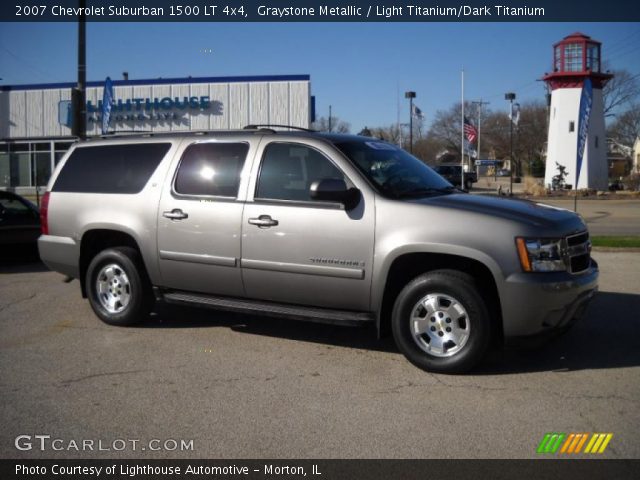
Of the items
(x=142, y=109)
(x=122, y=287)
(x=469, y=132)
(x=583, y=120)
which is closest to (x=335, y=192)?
(x=122, y=287)

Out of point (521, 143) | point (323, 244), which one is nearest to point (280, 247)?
point (323, 244)

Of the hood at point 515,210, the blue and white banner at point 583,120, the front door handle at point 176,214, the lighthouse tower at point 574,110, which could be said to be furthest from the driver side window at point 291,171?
the lighthouse tower at point 574,110

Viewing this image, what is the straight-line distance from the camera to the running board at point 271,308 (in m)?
5.42

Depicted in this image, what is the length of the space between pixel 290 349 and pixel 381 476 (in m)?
2.54

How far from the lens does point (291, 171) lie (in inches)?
231

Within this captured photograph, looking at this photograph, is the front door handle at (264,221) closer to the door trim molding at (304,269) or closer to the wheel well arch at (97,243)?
the door trim molding at (304,269)

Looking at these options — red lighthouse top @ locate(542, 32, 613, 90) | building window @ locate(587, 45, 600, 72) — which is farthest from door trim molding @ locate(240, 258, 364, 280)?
building window @ locate(587, 45, 600, 72)

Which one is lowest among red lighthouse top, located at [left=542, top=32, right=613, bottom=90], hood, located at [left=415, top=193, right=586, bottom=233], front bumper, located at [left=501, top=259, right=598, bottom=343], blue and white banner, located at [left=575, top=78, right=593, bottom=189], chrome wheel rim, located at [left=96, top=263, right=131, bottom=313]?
chrome wheel rim, located at [left=96, top=263, right=131, bottom=313]

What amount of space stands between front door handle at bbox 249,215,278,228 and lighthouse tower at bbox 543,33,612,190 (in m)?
37.5

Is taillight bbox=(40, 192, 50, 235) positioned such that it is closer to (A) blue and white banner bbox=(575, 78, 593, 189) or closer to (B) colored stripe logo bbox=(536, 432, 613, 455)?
(B) colored stripe logo bbox=(536, 432, 613, 455)

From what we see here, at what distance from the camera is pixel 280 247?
223 inches

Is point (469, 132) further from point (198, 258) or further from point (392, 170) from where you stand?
point (198, 258)

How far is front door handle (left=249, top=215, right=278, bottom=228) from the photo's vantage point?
224 inches

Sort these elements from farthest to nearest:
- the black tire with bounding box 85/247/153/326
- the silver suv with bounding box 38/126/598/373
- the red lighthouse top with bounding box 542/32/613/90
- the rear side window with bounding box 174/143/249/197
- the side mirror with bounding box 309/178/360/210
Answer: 1. the red lighthouse top with bounding box 542/32/613/90
2. the black tire with bounding box 85/247/153/326
3. the rear side window with bounding box 174/143/249/197
4. the side mirror with bounding box 309/178/360/210
5. the silver suv with bounding box 38/126/598/373
